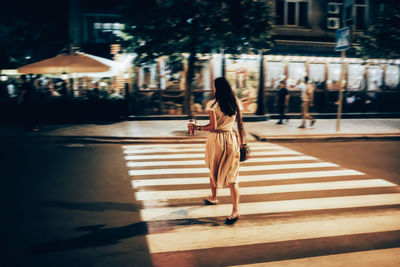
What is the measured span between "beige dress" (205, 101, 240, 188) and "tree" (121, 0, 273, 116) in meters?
6.88

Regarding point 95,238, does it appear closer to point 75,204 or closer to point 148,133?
point 75,204

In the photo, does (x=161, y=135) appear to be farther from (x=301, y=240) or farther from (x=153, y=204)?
(x=301, y=240)

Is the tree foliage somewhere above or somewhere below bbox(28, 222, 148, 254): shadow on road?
above

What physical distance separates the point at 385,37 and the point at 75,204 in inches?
644

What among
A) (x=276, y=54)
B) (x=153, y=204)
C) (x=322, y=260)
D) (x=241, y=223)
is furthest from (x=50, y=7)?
(x=322, y=260)

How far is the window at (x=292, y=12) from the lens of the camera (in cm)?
1919

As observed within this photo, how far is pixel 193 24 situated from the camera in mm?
11094

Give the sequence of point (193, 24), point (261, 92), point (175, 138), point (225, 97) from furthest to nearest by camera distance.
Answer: point (261, 92) < point (175, 138) < point (193, 24) < point (225, 97)

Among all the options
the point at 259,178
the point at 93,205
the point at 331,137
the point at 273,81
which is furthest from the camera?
the point at 273,81

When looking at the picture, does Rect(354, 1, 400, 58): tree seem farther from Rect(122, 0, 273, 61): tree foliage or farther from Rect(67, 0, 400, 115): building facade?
Rect(122, 0, 273, 61): tree foliage

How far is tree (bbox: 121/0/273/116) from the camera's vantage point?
35.2 feet

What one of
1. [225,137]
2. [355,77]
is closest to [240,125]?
[225,137]

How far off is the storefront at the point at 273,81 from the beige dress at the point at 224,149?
11216 millimetres

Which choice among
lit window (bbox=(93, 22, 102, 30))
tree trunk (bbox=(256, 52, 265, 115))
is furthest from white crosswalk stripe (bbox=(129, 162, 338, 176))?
lit window (bbox=(93, 22, 102, 30))
